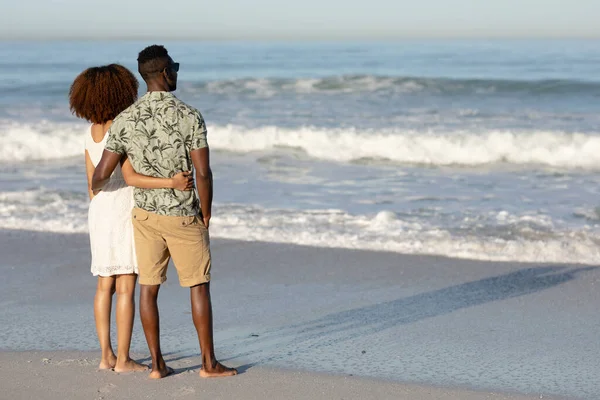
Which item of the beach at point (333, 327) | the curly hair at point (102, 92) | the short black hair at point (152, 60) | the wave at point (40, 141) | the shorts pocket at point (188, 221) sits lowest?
the wave at point (40, 141)

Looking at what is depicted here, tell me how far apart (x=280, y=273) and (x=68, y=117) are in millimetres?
14697

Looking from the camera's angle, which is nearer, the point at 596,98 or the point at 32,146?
the point at 32,146

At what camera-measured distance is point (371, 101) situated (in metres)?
22.1

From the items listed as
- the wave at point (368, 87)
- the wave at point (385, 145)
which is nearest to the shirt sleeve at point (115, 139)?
the wave at point (385, 145)

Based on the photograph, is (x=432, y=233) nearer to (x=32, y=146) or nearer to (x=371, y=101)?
(x=32, y=146)

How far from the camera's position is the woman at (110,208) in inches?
154

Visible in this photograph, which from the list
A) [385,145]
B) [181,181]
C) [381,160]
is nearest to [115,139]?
[181,181]

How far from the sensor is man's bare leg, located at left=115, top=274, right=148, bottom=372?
13.5 feet

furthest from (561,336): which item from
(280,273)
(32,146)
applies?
(32,146)

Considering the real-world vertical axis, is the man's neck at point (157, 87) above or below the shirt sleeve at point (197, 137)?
above

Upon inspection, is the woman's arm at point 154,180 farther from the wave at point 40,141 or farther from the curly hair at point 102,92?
the wave at point 40,141

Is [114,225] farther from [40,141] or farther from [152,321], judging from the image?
[40,141]

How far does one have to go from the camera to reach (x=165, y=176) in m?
3.76

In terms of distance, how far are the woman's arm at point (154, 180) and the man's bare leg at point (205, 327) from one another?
50cm
